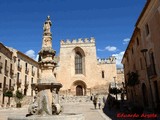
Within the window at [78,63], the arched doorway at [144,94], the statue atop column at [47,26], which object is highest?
the window at [78,63]

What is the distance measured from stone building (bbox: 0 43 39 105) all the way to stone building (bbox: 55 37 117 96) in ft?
20.1

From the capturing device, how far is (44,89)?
7520 millimetres

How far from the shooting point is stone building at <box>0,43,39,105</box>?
2712cm

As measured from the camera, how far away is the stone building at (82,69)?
3888cm

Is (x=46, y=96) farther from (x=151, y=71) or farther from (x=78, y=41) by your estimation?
(x=78, y=41)

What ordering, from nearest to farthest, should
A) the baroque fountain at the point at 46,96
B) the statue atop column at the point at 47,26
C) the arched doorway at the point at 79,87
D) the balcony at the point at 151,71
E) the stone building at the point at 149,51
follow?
the baroque fountain at the point at 46,96 → the statue atop column at the point at 47,26 → the stone building at the point at 149,51 → the balcony at the point at 151,71 → the arched doorway at the point at 79,87

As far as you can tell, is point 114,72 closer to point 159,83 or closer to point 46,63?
point 159,83

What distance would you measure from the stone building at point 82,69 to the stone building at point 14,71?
6.12 meters

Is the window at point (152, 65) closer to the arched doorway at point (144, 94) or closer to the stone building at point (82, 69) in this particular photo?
the arched doorway at point (144, 94)

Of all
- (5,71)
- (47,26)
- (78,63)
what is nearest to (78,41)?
(78,63)

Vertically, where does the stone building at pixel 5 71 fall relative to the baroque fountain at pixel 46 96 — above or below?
above

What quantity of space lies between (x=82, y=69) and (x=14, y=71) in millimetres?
14636

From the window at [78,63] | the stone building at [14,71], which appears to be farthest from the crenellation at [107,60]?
the stone building at [14,71]

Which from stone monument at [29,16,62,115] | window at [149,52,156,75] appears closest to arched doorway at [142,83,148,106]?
window at [149,52,156,75]
